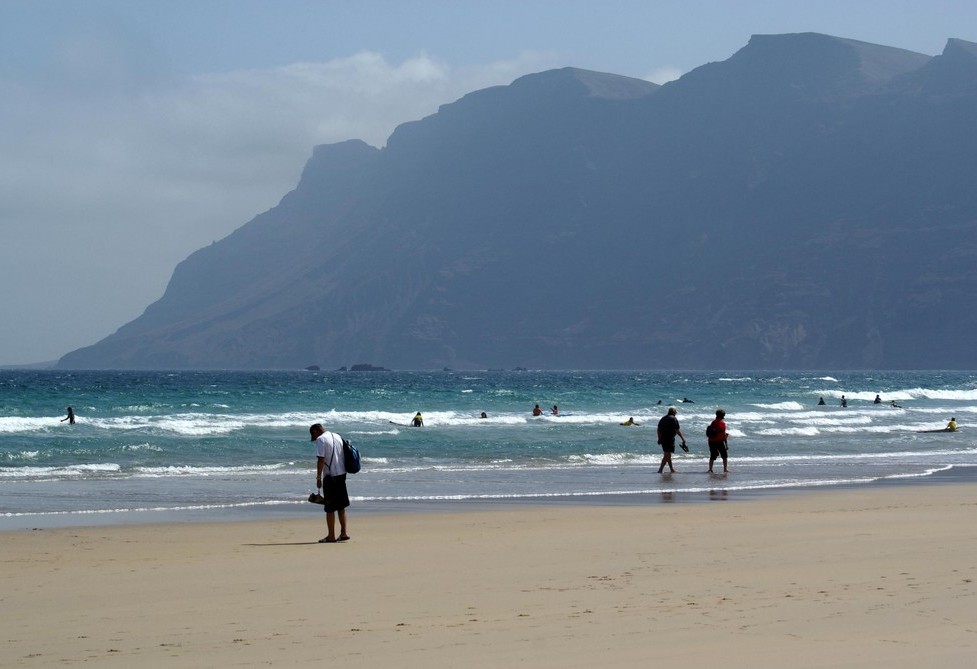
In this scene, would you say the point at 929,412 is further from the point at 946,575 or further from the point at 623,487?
the point at 946,575

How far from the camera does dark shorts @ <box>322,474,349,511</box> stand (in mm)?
13172

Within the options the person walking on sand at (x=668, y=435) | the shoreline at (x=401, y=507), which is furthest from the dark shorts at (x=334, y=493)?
the person walking on sand at (x=668, y=435)

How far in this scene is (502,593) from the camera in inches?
371

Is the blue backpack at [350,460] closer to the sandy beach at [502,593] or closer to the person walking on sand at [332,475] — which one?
the person walking on sand at [332,475]

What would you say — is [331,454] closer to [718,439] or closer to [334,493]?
[334,493]

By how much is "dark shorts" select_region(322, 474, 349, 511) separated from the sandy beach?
0.42 meters

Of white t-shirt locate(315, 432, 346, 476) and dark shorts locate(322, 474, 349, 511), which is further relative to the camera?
white t-shirt locate(315, 432, 346, 476)

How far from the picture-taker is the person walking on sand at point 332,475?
43.2 feet

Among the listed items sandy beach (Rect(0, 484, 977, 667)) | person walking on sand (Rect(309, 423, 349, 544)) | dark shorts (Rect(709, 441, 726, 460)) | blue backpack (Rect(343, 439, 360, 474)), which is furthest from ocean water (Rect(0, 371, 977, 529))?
sandy beach (Rect(0, 484, 977, 667))

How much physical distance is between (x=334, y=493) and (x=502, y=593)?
13.8ft

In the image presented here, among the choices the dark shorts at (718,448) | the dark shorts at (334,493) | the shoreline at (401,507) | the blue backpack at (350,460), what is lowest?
the shoreline at (401,507)

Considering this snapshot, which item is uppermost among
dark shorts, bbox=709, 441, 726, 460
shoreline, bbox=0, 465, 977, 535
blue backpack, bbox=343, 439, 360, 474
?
blue backpack, bbox=343, 439, 360, 474

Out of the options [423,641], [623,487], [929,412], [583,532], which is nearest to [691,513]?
[583,532]

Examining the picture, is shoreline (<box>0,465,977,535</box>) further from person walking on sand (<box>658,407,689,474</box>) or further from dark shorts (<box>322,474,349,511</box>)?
person walking on sand (<box>658,407,689,474</box>)
